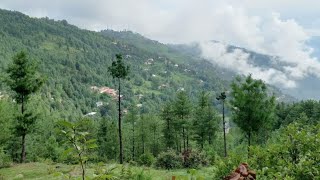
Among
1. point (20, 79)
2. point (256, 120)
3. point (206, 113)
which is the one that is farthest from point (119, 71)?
point (206, 113)

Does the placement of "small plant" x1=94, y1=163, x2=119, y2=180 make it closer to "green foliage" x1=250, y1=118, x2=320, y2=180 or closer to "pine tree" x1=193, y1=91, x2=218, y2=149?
"green foliage" x1=250, y1=118, x2=320, y2=180

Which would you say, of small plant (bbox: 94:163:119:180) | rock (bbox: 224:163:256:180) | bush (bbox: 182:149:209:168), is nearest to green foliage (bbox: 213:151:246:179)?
rock (bbox: 224:163:256:180)

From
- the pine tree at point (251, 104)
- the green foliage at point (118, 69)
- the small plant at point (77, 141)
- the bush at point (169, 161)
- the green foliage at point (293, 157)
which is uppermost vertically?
the green foliage at point (118, 69)

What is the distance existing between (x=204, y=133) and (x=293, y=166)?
6623 cm

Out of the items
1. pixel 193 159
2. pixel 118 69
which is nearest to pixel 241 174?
pixel 193 159

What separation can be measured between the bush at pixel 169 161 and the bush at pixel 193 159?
65cm

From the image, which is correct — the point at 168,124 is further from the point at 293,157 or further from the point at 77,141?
the point at 77,141

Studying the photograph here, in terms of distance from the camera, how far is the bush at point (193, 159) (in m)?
43.1

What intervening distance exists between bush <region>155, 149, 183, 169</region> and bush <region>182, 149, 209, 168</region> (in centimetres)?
65

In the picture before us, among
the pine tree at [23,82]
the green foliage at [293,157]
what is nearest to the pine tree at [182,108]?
the pine tree at [23,82]

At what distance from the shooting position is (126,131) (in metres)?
102

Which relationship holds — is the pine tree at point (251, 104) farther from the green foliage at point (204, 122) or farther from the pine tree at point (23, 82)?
the green foliage at point (204, 122)

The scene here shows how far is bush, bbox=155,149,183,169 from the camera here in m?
42.4

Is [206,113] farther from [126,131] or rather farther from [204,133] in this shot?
Answer: [126,131]
